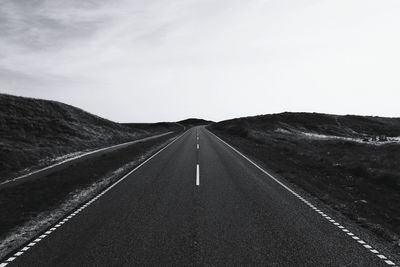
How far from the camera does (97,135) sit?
4731 cm

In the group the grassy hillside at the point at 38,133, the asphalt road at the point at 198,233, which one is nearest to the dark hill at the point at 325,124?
the grassy hillside at the point at 38,133

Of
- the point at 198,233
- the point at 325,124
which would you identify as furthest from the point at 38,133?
the point at 325,124

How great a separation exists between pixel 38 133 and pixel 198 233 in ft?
112

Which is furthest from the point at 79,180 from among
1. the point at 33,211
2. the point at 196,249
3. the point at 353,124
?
the point at 353,124

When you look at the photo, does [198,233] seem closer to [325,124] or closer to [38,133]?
[38,133]

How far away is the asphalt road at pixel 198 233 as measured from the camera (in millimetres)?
6555

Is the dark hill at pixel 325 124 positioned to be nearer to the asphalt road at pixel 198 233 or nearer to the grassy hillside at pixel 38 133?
the grassy hillside at pixel 38 133

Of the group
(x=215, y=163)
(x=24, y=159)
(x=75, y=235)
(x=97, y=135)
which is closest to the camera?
(x=75, y=235)

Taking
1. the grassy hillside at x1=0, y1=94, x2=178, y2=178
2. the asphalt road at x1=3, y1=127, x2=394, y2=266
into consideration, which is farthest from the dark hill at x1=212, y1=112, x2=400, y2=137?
the asphalt road at x1=3, y1=127, x2=394, y2=266

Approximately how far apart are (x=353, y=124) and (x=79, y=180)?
287ft

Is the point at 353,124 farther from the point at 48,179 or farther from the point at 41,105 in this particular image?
the point at 48,179

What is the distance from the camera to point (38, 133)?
37.2 metres

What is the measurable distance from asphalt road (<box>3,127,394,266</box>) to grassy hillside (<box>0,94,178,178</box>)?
42.8 feet

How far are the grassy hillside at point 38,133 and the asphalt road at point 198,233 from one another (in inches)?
514
